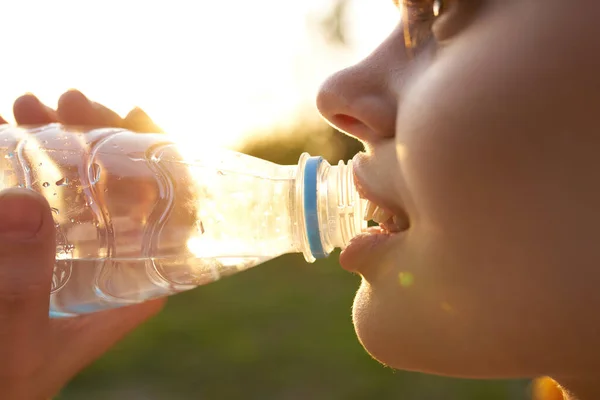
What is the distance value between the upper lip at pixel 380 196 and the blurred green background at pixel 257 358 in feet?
6.55

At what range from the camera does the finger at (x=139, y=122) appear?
135 centimetres

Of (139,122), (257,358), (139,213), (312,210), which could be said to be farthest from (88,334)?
(257,358)

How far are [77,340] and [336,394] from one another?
158 cm

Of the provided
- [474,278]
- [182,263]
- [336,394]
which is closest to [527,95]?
[474,278]

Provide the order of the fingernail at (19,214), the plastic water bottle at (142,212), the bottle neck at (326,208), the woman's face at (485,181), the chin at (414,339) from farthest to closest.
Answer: the plastic water bottle at (142,212) < the bottle neck at (326,208) < the fingernail at (19,214) < the chin at (414,339) < the woman's face at (485,181)

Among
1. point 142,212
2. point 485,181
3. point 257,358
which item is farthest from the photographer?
point 257,358

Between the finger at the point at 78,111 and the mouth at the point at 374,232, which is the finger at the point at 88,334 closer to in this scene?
the finger at the point at 78,111

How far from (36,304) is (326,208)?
424 millimetres

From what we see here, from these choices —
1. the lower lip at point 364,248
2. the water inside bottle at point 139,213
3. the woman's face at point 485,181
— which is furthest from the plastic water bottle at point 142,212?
the woman's face at point 485,181

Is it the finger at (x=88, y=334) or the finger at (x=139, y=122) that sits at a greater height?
the finger at (x=139, y=122)

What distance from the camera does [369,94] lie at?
2.57 ft

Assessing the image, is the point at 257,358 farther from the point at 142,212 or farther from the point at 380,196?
the point at 380,196

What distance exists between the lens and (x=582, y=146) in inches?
24.6

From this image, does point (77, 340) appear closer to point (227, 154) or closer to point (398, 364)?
point (227, 154)
